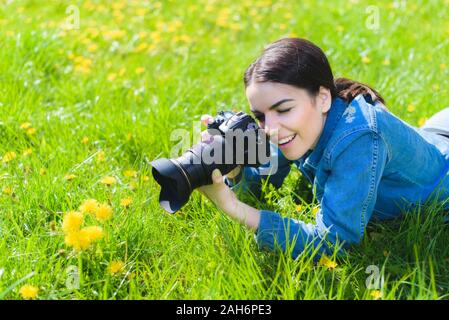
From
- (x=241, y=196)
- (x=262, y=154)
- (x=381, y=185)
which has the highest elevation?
(x=262, y=154)

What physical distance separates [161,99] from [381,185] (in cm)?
129

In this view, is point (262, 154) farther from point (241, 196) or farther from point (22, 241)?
point (22, 241)

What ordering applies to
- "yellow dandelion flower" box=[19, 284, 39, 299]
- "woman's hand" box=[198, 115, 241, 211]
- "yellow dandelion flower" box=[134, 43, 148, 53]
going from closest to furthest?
"yellow dandelion flower" box=[19, 284, 39, 299]
"woman's hand" box=[198, 115, 241, 211]
"yellow dandelion flower" box=[134, 43, 148, 53]

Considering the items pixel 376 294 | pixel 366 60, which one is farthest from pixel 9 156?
pixel 366 60

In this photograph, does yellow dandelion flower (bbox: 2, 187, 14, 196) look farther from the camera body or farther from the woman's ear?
the woman's ear

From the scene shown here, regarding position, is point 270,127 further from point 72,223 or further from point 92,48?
point 92,48

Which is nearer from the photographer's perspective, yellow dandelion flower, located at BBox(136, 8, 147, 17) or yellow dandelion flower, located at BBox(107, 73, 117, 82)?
yellow dandelion flower, located at BBox(107, 73, 117, 82)

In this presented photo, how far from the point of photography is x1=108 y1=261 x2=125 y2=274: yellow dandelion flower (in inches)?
72.2

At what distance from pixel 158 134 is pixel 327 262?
1.13m

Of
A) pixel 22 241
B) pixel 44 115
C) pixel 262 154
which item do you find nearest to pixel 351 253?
pixel 262 154

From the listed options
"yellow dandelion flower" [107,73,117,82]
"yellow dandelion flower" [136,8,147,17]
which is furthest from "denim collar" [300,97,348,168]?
"yellow dandelion flower" [136,8,147,17]

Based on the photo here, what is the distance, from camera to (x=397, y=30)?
3965 mm

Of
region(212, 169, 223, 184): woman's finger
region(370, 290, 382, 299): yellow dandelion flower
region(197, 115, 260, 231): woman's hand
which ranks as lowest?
region(370, 290, 382, 299): yellow dandelion flower
